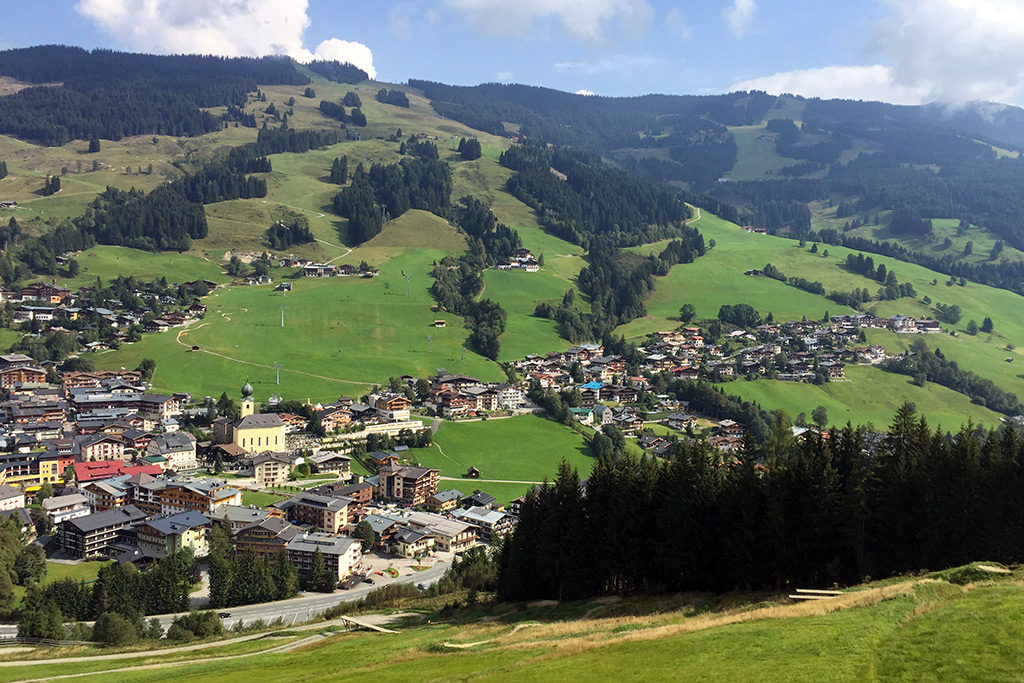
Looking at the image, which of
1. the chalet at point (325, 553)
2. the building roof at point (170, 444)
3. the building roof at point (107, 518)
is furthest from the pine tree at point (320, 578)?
the building roof at point (170, 444)

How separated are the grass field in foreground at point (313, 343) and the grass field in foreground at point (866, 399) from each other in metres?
49.7

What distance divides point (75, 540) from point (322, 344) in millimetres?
73390

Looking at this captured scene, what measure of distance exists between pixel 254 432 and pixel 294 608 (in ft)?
136

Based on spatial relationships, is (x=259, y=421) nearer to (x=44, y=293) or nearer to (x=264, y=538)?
(x=264, y=538)

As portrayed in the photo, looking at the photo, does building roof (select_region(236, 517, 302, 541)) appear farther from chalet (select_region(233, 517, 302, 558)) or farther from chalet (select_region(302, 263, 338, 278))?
chalet (select_region(302, 263, 338, 278))

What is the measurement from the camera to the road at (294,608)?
196 ft

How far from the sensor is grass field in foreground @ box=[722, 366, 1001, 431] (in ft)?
429

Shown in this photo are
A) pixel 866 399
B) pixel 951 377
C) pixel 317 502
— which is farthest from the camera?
pixel 951 377

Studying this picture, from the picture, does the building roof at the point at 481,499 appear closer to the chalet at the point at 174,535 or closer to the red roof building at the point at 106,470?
the chalet at the point at 174,535

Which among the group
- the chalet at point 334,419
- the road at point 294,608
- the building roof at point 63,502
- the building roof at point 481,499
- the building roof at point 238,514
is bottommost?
the road at point 294,608

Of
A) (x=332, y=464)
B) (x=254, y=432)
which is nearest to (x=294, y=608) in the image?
(x=332, y=464)

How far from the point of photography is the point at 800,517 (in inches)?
1479

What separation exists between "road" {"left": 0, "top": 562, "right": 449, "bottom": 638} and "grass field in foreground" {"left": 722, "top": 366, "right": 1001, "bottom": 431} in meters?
82.4

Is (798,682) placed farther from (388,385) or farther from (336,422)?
(388,385)
